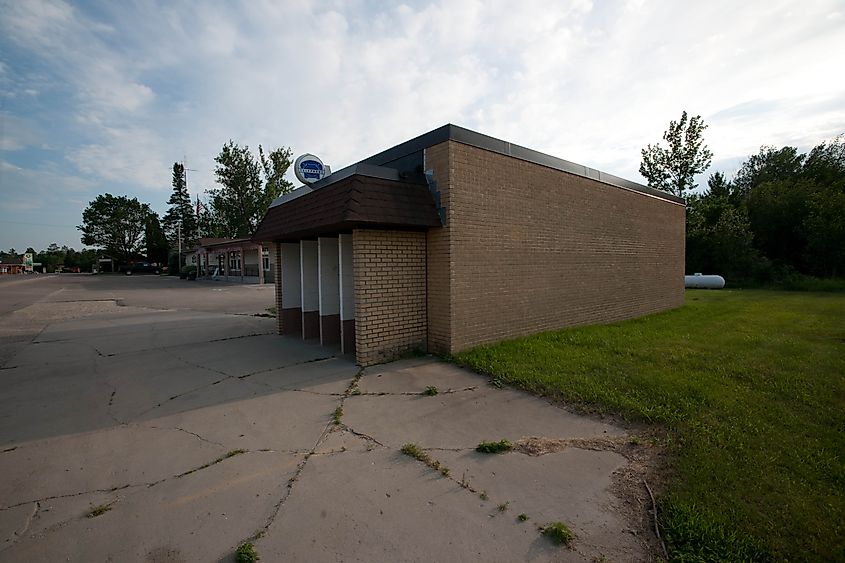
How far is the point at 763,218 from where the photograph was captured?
27703 mm

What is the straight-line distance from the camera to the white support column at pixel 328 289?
25.4 ft

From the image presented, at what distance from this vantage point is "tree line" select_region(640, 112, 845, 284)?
23406 millimetres

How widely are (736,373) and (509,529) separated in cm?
493

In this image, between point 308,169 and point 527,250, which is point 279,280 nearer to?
point 308,169

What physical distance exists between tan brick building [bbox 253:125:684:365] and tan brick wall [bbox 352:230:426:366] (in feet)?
0.06

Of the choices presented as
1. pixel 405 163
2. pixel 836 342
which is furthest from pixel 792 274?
pixel 405 163

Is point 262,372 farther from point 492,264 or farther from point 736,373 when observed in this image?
point 736,373

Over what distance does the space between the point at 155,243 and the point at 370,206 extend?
7342cm

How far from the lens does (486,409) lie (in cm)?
445

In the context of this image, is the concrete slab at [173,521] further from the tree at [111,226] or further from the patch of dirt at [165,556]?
the tree at [111,226]

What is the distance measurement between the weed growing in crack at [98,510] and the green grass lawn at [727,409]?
378cm

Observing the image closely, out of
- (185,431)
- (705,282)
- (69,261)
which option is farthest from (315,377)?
(69,261)

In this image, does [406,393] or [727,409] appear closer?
[727,409]

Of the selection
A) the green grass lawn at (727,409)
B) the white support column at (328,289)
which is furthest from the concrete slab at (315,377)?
the green grass lawn at (727,409)
